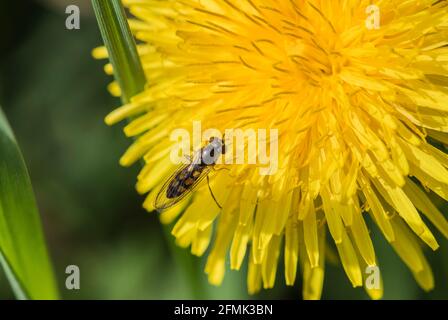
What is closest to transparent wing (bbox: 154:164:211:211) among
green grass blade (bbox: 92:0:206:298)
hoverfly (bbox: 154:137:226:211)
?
hoverfly (bbox: 154:137:226:211)

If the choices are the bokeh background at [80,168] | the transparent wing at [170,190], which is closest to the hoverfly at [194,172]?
the transparent wing at [170,190]

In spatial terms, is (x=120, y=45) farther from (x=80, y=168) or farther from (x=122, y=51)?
(x=80, y=168)

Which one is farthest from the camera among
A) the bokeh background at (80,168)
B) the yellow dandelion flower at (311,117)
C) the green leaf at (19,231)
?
the bokeh background at (80,168)

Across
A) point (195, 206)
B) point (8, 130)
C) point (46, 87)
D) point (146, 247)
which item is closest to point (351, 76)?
point (195, 206)

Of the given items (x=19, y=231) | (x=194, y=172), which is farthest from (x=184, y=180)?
(x=19, y=231)

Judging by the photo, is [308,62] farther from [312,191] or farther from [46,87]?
[46,87]

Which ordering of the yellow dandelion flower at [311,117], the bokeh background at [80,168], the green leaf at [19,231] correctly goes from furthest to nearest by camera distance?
the bokeh background at [80,168], the green leaf at [19,231], the yellow dandelion flower at [311,117]

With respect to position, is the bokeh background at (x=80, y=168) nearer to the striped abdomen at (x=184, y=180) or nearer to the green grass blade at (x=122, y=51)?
the green grass blade at (x=122, y=51)
